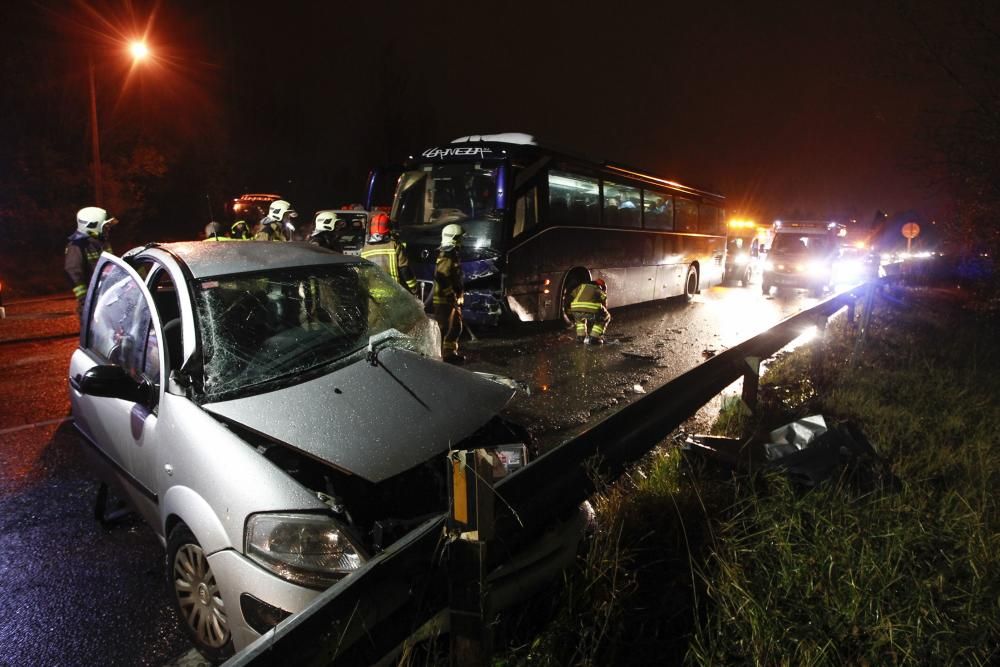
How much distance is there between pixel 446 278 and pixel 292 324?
398cm

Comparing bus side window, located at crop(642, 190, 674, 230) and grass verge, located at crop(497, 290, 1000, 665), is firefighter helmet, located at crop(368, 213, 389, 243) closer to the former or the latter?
grass verge, located at crop(497, 290, 1000, 665)

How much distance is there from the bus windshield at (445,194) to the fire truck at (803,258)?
12.0m

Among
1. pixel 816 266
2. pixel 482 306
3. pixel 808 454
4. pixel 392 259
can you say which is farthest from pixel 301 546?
pixel 816 266

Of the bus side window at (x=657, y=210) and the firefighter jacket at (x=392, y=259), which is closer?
the firefighter jacket at (x=392, y=259)

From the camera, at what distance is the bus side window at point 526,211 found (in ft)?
30.2

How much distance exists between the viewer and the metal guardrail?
1.34m

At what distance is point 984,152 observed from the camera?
33.5ft

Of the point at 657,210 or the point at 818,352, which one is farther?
the point at 657,210

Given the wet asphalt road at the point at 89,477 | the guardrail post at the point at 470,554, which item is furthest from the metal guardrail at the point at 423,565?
the wet asphalt road at the point at 89,477

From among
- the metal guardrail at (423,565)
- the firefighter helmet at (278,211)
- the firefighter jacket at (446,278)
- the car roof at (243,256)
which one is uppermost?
the firefighter helmet at (278,211)

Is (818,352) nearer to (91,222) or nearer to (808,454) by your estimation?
(808,454)

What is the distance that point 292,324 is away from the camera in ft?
11.3

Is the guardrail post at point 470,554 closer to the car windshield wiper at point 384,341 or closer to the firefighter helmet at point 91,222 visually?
the car windshield wiper at point 384,341

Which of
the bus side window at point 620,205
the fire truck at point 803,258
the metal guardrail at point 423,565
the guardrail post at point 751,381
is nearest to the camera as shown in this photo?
the metal guardrail at point 423,565
